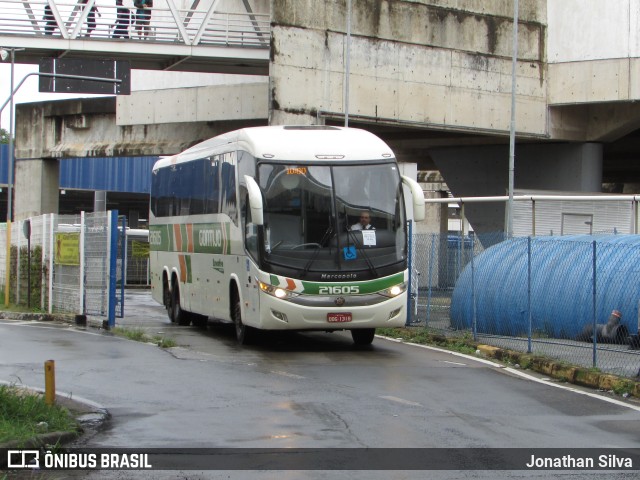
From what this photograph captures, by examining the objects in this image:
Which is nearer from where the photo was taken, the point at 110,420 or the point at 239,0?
the point at 110,420

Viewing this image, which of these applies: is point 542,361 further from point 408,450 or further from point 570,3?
point 570,3

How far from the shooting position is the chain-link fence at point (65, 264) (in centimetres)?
2216

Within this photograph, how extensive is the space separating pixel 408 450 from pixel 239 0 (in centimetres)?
3175

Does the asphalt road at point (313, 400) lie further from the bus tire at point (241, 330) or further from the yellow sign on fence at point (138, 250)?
the yellow sign on fence at point (138, 250)

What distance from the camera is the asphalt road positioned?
9.12 meters

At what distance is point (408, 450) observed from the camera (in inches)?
343

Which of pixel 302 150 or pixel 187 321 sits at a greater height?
pixel 302 150

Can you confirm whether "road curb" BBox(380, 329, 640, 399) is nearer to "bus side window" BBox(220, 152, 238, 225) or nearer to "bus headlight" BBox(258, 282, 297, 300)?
"bus headlight" BBox(258, 282, 297, 300)

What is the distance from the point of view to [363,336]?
18422 mm

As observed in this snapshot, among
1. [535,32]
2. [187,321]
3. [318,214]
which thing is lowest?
[187,321]

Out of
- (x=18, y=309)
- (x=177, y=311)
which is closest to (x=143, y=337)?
(x=177, y=311)

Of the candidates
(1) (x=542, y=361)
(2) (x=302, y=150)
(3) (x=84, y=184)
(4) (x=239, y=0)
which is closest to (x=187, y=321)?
(2) (x=302, y=150)

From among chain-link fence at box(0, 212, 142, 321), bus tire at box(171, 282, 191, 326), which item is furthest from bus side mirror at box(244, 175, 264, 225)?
bus tire at box(171, 282, 191, 326)

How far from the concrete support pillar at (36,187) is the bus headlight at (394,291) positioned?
3246 centimetres
